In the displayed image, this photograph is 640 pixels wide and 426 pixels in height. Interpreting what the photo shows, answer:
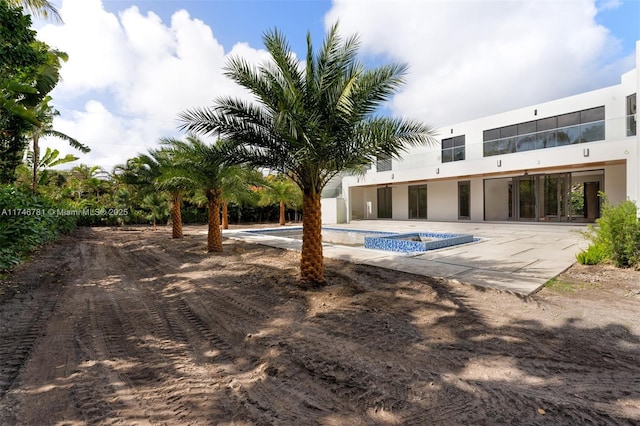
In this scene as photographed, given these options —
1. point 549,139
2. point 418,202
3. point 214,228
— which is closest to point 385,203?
point 418,202

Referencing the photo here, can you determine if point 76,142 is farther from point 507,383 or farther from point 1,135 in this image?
point 507,383

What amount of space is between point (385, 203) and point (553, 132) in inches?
574

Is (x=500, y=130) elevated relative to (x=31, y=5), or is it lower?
lower

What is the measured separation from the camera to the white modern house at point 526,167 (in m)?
14.2

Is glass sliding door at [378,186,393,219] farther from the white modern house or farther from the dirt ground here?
the dirt ground

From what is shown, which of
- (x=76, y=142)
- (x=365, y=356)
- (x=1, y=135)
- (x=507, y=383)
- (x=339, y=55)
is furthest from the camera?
(x=76, y=142)

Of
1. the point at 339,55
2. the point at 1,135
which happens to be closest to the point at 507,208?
the point at 339,55

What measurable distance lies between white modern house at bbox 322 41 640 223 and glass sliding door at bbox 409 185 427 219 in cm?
8

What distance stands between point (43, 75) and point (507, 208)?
83.5ft

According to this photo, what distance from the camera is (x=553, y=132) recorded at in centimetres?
1553

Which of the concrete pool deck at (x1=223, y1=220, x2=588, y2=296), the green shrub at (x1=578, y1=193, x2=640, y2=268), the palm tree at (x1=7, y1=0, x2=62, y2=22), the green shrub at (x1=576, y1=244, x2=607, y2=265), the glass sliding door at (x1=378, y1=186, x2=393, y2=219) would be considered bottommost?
the concrete pool deck at (x1=223, y1=220, x2=588, y2=296)

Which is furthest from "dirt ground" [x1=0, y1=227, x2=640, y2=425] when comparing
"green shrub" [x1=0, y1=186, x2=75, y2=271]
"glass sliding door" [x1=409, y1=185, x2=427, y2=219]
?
"glass sliding door" [x1=409, y1=185, x2=427, y2=219]

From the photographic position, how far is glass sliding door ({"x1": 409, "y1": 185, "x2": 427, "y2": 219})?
25.3m

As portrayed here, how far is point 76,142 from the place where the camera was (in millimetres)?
16375
